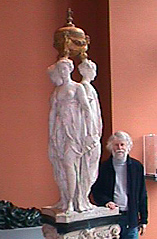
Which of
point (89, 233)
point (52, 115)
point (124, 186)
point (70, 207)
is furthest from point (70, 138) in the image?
point (124, 186)

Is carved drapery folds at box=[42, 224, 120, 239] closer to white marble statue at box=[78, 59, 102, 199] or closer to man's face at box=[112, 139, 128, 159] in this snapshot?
white marble statue at box=[78, 59, 102, 199]

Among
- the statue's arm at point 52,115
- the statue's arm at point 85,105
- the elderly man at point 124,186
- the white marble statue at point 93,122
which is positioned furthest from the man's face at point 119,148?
the statue's arm at point 52,115

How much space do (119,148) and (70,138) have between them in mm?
627

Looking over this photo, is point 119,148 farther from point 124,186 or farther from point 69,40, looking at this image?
point 69,40

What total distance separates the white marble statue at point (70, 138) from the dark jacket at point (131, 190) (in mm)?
520

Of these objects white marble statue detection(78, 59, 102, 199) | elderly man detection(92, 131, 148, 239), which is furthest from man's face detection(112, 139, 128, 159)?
white marble statue detection(78, 59, 102, 199)

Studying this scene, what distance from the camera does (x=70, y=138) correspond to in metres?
2.46

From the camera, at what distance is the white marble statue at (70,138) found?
246 cm

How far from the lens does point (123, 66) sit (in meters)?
3.99

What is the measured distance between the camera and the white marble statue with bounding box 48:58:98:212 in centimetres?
246

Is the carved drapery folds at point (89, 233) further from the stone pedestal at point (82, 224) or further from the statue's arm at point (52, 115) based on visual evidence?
the statue's arm at point (52, 115)

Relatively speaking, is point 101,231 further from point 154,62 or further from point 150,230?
point 154,62

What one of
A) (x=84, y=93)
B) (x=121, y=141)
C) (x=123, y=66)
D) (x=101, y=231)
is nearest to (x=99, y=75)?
(x=123, y=66)

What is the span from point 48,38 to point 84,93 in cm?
164
